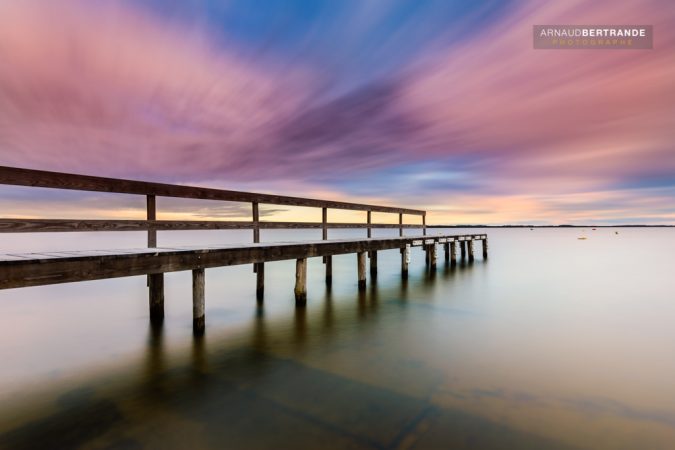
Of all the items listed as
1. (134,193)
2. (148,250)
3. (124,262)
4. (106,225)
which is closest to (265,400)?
(124,262)

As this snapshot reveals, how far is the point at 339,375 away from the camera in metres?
5.18

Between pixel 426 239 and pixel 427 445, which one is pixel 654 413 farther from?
pixel 426 239

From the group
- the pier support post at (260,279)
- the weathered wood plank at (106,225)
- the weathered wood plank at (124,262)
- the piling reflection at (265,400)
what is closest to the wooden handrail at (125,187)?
the weathered wood plank at (106,225)

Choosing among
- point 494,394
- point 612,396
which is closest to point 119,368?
point 494,394

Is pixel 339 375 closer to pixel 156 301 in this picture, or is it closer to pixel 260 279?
pixel 156 301

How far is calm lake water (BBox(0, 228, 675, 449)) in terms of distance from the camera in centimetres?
362

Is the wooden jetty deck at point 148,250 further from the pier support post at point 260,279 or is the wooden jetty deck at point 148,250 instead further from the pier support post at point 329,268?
the pier support post at point 329,268

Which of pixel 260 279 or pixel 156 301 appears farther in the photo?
pixel 260 279

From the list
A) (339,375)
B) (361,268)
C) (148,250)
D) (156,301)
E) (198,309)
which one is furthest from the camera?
(361,268)

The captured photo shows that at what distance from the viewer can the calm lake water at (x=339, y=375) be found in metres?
3.62

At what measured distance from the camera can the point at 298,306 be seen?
30.9 ft

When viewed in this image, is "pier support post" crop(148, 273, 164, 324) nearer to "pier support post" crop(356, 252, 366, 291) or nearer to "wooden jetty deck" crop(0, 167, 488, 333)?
"wooden jetty deck" crop(0, 167, 488, 333)

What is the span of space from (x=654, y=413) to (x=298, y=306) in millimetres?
7040

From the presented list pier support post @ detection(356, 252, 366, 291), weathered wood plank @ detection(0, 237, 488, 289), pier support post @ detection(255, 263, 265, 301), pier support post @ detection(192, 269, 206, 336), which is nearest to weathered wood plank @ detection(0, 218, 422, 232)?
weathered wood plank @ detection(0, 237, 488, 289)
